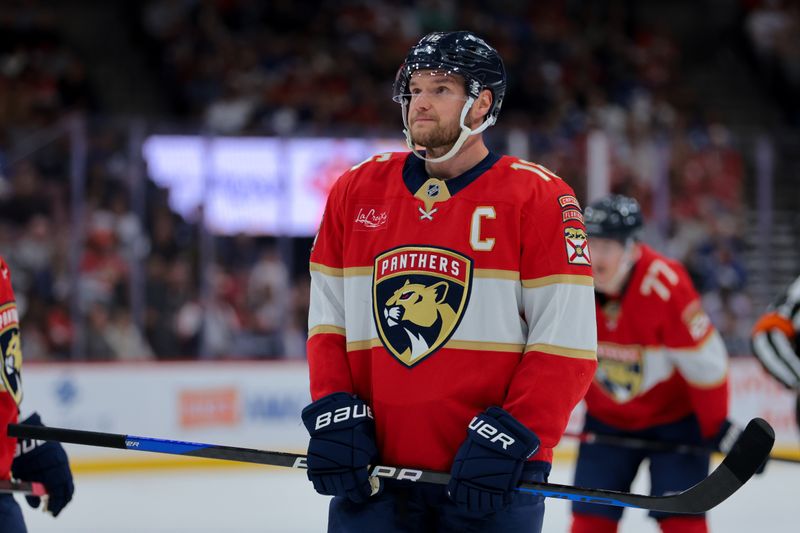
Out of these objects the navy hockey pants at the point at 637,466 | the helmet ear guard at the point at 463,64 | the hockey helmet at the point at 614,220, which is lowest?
the navy hockey pants at the point at 637,466

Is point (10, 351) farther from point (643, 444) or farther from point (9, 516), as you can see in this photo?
point (643, 444)

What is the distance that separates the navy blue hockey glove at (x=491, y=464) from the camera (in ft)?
6.36

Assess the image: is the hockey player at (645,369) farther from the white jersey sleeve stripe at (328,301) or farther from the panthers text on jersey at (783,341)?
the white jersey sleeve stripe at (328,301)

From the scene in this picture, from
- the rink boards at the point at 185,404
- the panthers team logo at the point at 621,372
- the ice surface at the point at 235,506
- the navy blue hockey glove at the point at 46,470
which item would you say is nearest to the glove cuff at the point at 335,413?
the navy blue hockey glove at the point at 46,470

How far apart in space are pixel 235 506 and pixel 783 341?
2.86 meters

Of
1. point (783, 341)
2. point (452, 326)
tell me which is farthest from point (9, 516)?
point (783, 341)

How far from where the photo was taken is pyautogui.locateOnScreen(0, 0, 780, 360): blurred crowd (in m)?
6.80

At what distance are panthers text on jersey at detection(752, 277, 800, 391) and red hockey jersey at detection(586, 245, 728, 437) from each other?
0.12 metres

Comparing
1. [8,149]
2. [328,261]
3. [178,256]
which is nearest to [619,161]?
[178,256]

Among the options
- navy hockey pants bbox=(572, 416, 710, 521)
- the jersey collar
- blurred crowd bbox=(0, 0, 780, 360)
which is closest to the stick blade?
the jersey collar

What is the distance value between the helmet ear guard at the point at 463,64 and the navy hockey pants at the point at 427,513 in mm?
597

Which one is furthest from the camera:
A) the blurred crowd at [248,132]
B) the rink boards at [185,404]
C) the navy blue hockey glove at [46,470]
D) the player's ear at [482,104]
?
the blurred crowd at [248,132]

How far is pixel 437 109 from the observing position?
2135 millimetres

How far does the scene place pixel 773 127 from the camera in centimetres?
1177
